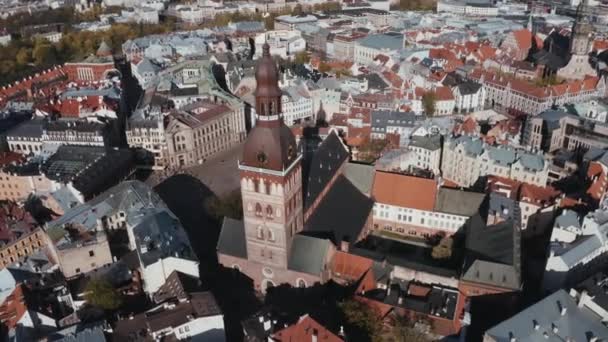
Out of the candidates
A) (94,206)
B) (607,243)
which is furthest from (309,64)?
(607,243)

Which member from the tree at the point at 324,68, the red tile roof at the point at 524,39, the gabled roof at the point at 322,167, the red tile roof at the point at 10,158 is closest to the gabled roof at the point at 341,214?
the gabled roof at the point at 322,167

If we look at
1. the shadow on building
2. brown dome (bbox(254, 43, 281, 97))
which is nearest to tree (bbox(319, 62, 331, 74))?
the shadow on building

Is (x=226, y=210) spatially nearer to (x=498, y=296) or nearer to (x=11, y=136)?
(x=498, y=296)

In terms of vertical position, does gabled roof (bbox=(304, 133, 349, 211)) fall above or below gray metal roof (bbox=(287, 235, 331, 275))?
above

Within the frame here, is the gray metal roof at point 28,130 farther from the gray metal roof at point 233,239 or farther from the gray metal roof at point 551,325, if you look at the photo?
the gray metal roof at point 551,325

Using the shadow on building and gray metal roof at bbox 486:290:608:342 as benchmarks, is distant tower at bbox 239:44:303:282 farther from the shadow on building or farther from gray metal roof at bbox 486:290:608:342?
gray metal roof at bbox 486:290:608:342

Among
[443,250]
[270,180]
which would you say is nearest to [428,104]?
[443,250]

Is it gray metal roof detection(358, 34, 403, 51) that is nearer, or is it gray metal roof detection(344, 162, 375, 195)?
gray metal roof detection(344, 162, 375, 195)
